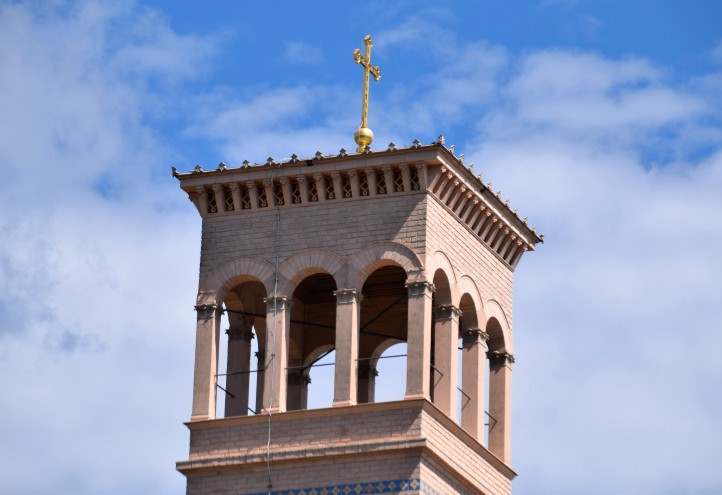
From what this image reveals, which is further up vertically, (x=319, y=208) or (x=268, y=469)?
(x=319, y=208)

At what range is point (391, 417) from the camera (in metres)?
67.1

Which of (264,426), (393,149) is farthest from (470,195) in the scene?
(264,426)

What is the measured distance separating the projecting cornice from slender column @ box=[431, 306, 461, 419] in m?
2.36

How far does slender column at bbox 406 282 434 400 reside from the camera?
2648 inches

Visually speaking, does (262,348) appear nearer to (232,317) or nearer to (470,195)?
(232,317)

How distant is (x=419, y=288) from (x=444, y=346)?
4.67 feet

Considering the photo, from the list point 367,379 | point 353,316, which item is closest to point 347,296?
point 353,316

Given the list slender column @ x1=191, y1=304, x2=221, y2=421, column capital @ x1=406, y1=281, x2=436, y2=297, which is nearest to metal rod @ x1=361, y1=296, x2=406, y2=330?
column capital @ x1=406, y1=281, x2=436, y2=297

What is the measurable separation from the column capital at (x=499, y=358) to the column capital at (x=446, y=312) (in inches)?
113

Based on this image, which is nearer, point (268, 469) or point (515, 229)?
point (268, 469)

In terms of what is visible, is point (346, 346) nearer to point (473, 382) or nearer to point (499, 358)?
point (473, 382)

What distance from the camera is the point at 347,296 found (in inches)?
2702

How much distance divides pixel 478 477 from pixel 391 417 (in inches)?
115

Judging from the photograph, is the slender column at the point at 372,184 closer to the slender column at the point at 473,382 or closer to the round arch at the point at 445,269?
the round arch at the point at 445,269
